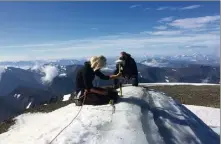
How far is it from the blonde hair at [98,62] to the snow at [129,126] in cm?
195

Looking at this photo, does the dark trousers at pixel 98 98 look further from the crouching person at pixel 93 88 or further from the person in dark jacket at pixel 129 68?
the person in dark jacket at pixel 129 68

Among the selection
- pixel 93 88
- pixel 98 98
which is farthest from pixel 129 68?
pixel 98 98

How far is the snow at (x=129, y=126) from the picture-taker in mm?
12344

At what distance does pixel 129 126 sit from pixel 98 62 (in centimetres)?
367

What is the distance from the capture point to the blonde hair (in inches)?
595

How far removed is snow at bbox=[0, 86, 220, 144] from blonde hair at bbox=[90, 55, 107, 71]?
1.95m

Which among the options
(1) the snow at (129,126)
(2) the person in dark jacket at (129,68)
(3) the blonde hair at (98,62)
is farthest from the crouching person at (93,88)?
(2) the person in dark jacket at (129,68)

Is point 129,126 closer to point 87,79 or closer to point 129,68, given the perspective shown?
point 87,79

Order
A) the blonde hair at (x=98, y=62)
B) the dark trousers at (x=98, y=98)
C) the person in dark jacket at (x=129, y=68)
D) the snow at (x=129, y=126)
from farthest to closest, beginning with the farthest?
1. the person in dark jacket at (x=129, y=68)
2. the dark trousers at (x=98, y=98)
3. the blonde hair at (x=98, y=62)
4. the snow at (x=129, y=126)

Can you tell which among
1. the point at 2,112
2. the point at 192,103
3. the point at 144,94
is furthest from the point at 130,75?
the point at 2,112

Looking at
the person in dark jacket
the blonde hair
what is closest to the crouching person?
the blonde hair

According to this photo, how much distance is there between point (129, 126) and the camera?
43.2 feet

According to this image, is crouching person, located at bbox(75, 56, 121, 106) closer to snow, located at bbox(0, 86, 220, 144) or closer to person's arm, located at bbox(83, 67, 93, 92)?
person's arm, located at bbox(83, 67, 93, 92)

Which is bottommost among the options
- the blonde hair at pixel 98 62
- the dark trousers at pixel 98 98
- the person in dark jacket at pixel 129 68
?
the dark trousers at pixel 98 98
